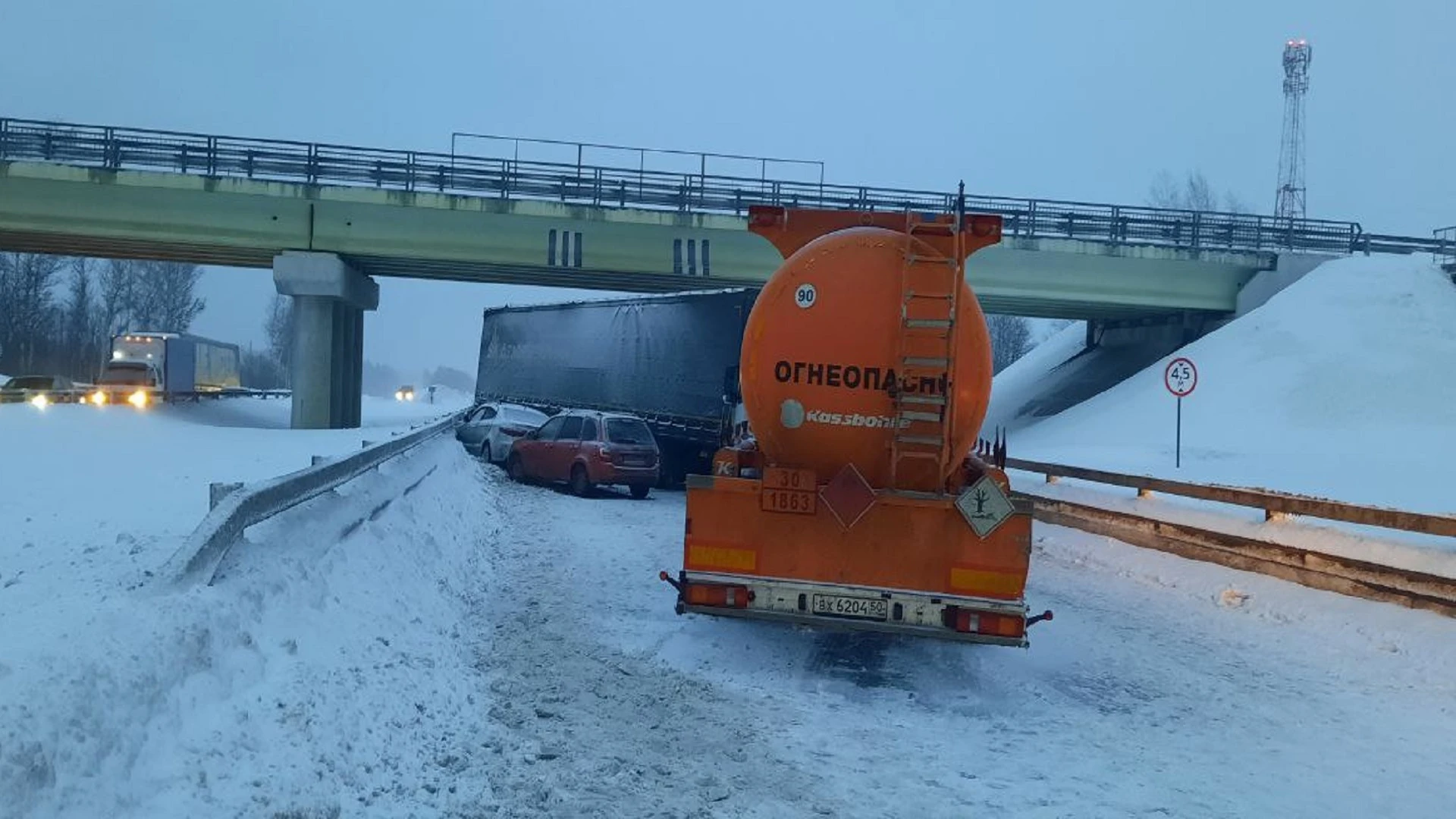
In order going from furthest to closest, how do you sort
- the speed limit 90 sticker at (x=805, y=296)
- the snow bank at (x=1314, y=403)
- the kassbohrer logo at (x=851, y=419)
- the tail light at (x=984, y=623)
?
the snow bank at (x=1314, y=403), the speed limit 90 sticker at (x=805, y=296), the kassbohrer logo at (x=851, y=419), the tail light at (x=984, y=623)

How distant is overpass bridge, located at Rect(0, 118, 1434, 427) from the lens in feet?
98.5

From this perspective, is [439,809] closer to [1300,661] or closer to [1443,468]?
[1300,661]

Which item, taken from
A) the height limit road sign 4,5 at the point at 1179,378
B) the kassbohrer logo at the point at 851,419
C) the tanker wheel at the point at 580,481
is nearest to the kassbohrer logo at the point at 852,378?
the kassbohrer logo at the point at 851,419

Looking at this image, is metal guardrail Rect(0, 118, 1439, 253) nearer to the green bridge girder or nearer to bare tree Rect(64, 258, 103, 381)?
the green bridge girder

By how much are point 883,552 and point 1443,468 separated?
65.4 ft

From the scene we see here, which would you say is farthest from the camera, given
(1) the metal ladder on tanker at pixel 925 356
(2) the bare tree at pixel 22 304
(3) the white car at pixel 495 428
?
(2) the bare tree at pixel 22 304

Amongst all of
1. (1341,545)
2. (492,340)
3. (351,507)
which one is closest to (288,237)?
(492,340)

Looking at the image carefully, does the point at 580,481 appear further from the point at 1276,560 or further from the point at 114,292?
the point at 114,292

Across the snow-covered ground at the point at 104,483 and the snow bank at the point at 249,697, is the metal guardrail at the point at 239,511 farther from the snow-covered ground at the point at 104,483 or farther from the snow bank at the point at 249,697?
the snow-covered ground at the point at 104,483

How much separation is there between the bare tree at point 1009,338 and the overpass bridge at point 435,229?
185 feet

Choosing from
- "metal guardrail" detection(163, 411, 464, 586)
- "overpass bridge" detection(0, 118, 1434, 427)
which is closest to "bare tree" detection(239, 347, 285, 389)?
"overpass bridge" detection(0, 118, 1434, 427)

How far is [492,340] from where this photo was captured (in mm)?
37531

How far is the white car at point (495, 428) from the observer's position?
2658 centimetres

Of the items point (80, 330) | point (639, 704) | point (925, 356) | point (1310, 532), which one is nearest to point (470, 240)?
point (1310, 532)
